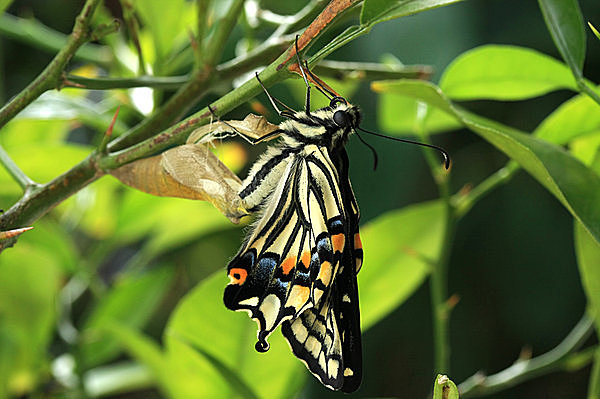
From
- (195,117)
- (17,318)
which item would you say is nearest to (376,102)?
(17,318)

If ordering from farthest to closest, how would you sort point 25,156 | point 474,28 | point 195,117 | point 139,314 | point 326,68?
point 474,28 → point 139,314 → point 25,156 → point 326,68 → point 195,117

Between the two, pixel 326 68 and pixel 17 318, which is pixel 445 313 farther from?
pixel 17 318

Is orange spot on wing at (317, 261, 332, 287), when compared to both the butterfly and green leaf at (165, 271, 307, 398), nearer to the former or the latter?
A: the butterfly

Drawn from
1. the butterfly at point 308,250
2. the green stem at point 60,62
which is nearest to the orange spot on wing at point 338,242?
the butterfly at point 308,250

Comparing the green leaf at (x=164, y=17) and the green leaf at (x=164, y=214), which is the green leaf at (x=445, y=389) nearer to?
the green leaf at (x=164, y=17)

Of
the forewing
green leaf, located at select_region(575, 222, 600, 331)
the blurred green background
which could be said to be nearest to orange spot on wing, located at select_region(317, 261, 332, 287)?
the forewing

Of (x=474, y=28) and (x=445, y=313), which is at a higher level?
(x=474, y=28)
